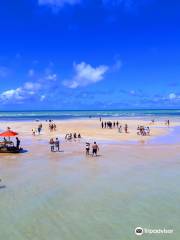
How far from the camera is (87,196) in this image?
16.0 metres

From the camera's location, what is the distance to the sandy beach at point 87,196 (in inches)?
477

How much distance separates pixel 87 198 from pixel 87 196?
321 millimetres

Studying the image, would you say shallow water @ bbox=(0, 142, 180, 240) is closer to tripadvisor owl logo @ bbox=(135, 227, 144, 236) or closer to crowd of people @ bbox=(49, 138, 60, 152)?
tripadvisor owl logo @ bbox=(135, 227, 144, 236)

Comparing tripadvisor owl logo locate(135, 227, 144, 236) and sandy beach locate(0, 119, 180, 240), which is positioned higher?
sandy beach locate(0, 119, 180, 240)

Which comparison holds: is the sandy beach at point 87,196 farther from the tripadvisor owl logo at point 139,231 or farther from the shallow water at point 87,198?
the tripadvisor owl logo at point 139,231

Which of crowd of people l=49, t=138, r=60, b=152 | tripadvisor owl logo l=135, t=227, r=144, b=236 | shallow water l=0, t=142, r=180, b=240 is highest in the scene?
crowd of people l=49, t=138, r=60, b=152

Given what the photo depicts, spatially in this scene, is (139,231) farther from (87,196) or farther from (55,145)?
(55,145)

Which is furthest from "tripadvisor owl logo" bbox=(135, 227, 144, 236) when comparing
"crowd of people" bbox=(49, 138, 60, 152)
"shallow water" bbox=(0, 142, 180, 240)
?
"crowd of people" bbox=(49, 138, 60, 152)

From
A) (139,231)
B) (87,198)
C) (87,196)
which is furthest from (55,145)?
(139,231)

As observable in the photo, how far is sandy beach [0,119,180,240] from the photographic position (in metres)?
12.1

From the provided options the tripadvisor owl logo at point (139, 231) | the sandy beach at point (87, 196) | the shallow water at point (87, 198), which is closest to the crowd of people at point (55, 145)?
the sandy beach at point (87, 196)

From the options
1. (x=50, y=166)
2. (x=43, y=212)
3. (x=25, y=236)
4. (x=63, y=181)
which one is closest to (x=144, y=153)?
(x=50, y=166)

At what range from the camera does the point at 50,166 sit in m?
23.4

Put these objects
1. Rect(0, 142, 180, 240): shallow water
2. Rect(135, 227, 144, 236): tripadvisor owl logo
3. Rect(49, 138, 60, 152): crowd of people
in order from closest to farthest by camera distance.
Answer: Rect(135, 227, 144, 236): tripadvisor owl logo < Rect(0, 142, 180, 240): shallow water < Rect(49, 138, 60, 152): crowd of people
